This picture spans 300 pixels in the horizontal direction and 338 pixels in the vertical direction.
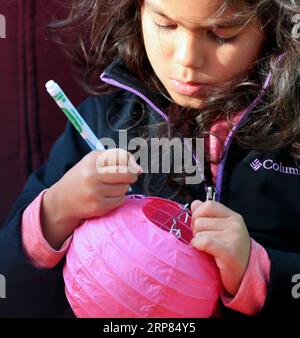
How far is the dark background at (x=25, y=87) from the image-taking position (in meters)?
1.32

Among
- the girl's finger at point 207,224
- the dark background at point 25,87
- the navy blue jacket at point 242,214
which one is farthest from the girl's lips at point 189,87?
the dark background at point 25,87

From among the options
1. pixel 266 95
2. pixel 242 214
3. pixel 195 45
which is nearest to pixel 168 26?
pixel 195 45

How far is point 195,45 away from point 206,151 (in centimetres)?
20

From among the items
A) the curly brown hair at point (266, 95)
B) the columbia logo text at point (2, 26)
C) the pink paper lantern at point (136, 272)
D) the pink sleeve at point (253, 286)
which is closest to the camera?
the pink paper lantern at point (136, 272)

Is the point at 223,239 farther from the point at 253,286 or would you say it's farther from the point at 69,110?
the point at 69,110

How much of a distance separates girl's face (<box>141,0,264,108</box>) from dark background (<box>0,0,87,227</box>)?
0.97 ft

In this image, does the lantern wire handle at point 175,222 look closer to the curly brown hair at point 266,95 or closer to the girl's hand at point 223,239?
the girl's hand at point 223,239

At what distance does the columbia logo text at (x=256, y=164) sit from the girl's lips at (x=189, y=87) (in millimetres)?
147

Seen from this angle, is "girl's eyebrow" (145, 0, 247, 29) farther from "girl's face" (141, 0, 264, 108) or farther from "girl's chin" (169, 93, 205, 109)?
"girl's chin" (169, 93, 205, 109)

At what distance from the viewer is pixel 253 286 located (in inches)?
38.2

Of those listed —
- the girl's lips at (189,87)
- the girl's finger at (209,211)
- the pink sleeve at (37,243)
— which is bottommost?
the pink sleeve at (37,243)

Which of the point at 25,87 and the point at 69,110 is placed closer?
the point at 69,110

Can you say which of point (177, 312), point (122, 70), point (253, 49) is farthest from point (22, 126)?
point (177, 312)

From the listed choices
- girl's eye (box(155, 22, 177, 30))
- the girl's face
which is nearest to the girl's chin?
the girl's face
